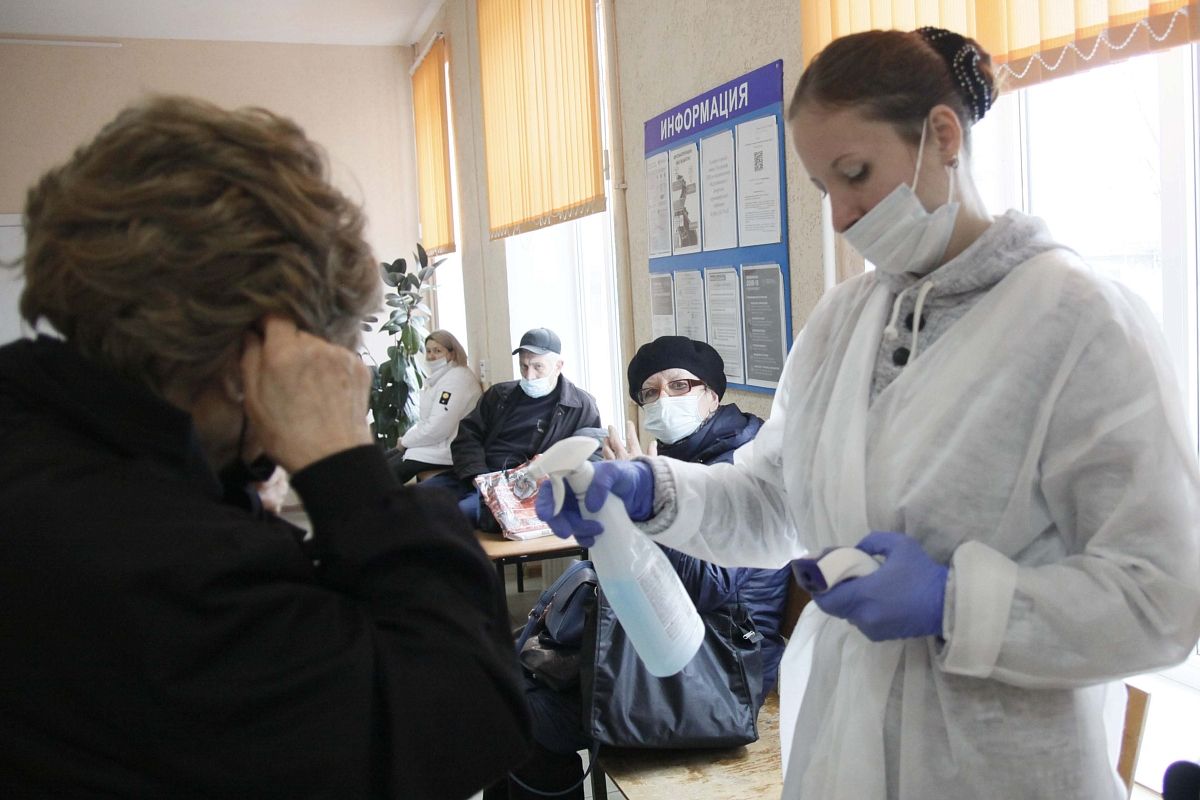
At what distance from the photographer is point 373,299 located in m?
0.85

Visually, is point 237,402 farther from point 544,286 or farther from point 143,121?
point 544,286

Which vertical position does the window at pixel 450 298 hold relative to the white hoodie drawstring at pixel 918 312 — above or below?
above

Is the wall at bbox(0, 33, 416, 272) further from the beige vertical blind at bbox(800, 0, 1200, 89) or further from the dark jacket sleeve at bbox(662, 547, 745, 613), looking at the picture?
the beige vertical blind at bbox(800, 0, 1200, 89)

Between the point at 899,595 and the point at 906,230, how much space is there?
43 centimetres

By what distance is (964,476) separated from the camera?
1057 mm

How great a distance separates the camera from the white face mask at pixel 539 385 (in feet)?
14.8

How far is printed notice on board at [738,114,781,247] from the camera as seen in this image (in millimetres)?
2564

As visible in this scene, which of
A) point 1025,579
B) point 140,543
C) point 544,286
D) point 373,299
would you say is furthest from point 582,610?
point 544,286

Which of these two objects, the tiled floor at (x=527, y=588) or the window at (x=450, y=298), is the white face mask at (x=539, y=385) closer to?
the tiled floor at (x=527, y=588)

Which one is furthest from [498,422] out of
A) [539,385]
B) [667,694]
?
[667,694]

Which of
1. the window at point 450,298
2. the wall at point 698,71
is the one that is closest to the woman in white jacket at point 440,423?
the window at point 450,298

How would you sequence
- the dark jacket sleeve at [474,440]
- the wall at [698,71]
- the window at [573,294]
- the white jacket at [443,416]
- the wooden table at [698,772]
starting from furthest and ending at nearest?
the white jacket at [443,416]
the window at [573,294]
the dark jacket sleeve at [474,440]
the wall at [698,71]
the wooden table at [698,772]

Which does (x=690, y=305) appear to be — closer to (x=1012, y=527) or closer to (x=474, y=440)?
(x=474, y=440)

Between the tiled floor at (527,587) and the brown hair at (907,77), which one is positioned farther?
the tiled floor at (527,587)
